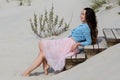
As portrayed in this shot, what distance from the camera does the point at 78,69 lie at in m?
6.16

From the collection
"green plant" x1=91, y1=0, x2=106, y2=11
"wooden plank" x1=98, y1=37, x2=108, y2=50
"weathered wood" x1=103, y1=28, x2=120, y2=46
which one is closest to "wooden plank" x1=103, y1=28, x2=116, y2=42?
"weathered wood" x1=103, y1=28, x2=120, y2=46

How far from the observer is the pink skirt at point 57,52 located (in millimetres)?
6907

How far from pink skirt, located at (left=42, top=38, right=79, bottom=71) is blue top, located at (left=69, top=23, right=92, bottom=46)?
0.36 feet

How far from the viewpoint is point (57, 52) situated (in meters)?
7.00

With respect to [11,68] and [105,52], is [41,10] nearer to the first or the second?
[11,68]

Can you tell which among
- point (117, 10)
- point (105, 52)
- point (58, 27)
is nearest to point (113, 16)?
point (117, 10)

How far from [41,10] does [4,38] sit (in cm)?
250

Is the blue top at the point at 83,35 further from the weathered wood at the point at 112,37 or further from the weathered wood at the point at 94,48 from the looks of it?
the weathered wood at the point at 112,37

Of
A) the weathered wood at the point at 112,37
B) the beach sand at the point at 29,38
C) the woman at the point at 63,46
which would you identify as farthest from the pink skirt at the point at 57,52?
the weathered wood at the point at 112,37

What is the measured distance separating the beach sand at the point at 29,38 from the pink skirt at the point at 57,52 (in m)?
0.23

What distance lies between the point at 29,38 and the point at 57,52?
3.11 meters

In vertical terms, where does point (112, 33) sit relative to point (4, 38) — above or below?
above

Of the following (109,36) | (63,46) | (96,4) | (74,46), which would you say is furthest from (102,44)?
(96,4)

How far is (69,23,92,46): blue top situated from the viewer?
7.00 metres
